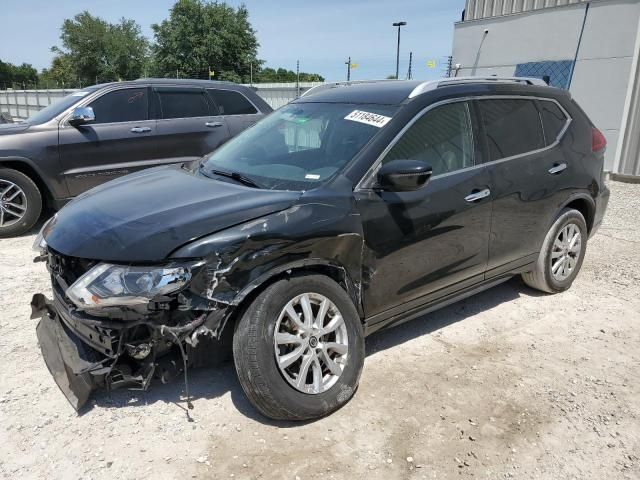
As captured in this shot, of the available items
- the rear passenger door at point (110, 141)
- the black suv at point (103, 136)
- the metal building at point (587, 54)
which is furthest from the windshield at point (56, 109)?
the metal building at point (587, 54)

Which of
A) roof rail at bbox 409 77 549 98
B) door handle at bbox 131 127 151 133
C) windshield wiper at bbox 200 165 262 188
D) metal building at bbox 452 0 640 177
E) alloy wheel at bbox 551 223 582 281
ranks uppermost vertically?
metal building at bbox 452 0 640 177

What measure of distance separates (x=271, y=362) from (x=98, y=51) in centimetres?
7280

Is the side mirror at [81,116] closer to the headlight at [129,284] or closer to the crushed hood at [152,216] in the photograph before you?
the crushed hood at [152,216]

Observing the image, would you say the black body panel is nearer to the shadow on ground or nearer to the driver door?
the shadow on ground

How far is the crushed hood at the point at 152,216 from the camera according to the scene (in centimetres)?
251

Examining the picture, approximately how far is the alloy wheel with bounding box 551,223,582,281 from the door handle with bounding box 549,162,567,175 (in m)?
0.51

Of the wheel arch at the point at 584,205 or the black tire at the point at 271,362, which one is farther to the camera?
the wheel arch at the point at 584,205

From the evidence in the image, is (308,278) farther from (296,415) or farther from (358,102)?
(358,102)

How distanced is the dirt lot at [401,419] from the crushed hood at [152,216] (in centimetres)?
95

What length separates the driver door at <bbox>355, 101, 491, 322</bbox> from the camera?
120 inches

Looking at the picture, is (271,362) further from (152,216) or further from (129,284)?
(152,216)

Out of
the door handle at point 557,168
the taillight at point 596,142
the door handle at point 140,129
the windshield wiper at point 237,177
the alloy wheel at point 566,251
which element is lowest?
the alloy wheel at point 566,251

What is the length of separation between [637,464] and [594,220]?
8.68 ft

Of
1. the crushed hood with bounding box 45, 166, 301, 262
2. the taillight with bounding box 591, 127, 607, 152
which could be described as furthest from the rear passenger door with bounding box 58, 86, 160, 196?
the taillight with bounding box 591, 127, 607, 152
